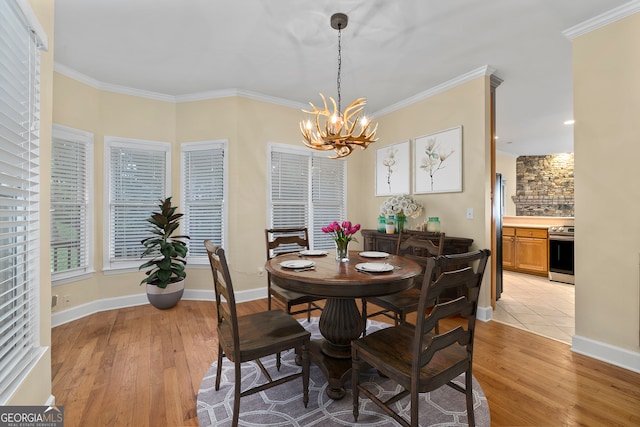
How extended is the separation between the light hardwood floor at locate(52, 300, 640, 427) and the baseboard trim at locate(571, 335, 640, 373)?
7 centimetres

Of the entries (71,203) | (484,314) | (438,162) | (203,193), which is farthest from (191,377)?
(438,162)

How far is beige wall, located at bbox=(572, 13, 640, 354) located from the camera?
7.29 feet

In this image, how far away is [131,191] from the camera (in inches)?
148

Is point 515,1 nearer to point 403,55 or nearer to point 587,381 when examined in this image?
point 403,55

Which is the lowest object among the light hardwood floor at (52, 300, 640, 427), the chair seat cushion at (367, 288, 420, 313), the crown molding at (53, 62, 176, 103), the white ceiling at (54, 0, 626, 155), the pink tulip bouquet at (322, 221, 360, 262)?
the light hardwood floor at (52, 300, 640, 427)

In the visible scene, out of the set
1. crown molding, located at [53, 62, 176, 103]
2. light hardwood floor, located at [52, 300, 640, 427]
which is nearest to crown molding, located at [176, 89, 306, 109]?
crown molding, located at [53, 62, 176, 103]

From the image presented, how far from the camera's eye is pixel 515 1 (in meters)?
2.18

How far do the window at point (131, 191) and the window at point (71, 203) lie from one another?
200 mm

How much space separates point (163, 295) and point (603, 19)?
511 centimetres

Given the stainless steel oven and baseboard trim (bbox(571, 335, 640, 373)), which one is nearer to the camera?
baseboard trim (bbox(571, 335, 640, 373))

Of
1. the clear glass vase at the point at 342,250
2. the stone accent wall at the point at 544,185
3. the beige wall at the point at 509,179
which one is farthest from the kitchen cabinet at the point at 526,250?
the clear glass vase at the point at 342,250

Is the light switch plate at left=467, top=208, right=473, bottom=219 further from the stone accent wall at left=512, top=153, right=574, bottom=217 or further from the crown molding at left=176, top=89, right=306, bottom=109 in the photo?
the stone accent wall at left=512, top=153, right=574, bottom=217

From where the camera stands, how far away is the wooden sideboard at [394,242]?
319cm

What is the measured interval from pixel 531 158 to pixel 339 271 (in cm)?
799
